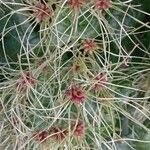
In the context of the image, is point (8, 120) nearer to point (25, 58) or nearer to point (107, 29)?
point (25, 58)

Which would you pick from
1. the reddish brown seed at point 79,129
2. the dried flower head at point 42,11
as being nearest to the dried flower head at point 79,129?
the reddish brown seed at point 79,129

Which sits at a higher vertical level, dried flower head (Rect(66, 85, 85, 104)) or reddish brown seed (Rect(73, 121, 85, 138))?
dried flower head (Rect(66, 85, 85, 104))

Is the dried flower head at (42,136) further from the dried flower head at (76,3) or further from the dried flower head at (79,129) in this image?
the dried flower head at (76,3)

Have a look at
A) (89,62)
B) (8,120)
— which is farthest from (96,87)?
(8,120)

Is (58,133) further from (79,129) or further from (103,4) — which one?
(103,4)

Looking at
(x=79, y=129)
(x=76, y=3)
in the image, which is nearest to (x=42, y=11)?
(x=76, y=3)

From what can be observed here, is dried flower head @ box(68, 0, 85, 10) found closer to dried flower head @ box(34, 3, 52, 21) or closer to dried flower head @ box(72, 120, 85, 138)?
dried flower head @ box(34, 3, 52, 21)

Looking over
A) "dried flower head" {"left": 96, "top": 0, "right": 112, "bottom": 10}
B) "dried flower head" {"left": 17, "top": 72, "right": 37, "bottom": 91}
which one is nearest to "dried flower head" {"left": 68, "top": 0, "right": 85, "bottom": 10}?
"dried flower head" {"left": 96, "top": 0, "right": 112, "bottom": 10}
